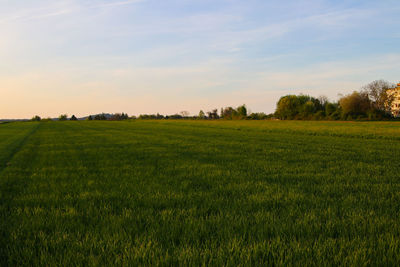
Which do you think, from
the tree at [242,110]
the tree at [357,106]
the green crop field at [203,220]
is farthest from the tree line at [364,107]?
the green crop field at [203,220]

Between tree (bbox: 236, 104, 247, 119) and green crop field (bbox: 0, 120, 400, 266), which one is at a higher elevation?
tree (bbox: 236, 104, 247, 119)

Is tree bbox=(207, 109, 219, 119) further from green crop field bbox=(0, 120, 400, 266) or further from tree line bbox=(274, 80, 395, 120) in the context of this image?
green crop field bbox=(0, 120, 400, 266)

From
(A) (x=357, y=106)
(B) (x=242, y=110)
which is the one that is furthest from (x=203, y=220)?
(B) (x=242, y=110)

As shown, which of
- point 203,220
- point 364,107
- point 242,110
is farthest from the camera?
point 242,110

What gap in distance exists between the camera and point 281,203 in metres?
5.21

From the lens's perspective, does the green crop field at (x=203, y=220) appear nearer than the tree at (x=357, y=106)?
Yes

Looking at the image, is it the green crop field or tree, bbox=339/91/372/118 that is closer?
the green crop field

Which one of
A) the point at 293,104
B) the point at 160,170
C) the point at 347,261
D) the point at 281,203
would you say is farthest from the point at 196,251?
the point at 293,104

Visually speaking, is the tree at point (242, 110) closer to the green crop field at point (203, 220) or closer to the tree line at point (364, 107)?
the tree line at point (364, 107)

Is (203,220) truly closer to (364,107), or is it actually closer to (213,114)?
(364,107)

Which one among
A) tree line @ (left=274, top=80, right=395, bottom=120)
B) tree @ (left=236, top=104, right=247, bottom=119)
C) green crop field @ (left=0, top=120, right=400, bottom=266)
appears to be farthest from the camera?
tree @ (left=236, top=104, right=247, bottom=119)

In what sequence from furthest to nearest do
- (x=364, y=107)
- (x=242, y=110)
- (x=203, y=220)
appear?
1. (x=242, y=110)
2. (x=364, y=107)
3. (x=203, y=220)

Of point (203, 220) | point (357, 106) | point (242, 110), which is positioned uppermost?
point (242, 110)

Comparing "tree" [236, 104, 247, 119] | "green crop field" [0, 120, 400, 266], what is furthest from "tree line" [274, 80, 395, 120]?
"green crop field" [0, 120, 400, 266]
